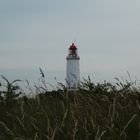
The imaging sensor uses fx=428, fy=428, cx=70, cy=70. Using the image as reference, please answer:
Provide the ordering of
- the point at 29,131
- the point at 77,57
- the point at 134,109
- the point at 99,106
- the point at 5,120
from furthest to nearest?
the point at 77,57
the point at 5,120
the point at 99,106
the point at 134,109
the point at 29,131

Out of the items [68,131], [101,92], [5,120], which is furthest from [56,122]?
[101,92]

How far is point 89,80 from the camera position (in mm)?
9406

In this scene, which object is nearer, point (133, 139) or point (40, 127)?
point (133, 139)

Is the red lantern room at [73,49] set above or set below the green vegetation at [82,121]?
above

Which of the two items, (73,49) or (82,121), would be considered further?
(73,49)

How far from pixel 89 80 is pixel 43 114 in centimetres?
336

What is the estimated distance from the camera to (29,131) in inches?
214

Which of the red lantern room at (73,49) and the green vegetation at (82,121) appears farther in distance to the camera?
the red lantern room at (73,49)

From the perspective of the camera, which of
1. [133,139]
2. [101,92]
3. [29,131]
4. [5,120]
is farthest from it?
[101,92]

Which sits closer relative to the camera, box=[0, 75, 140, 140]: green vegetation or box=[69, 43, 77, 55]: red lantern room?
box=[0, 75, 140, 140]: green vegetation

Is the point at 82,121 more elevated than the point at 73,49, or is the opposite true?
the point at 73,49

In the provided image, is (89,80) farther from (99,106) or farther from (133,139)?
(133,139)

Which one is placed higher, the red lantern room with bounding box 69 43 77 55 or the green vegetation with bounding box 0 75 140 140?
the red lantern room with bounding box 69 43 77 55

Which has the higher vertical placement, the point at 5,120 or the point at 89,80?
the point at 89,80
